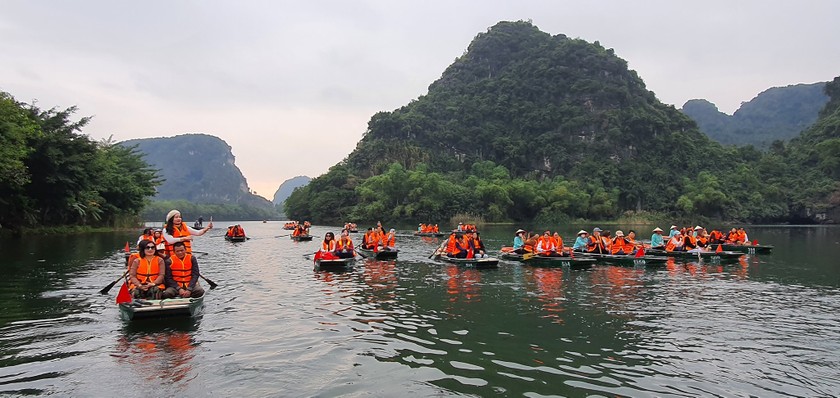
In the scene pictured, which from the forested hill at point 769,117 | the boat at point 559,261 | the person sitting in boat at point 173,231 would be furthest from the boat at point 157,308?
the forested hill at point 769,117

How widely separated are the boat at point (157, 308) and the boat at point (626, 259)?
1672cm

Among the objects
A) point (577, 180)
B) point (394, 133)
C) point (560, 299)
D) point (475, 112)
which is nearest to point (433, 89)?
point (475, 112)

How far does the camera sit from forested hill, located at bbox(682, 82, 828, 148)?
168 meters

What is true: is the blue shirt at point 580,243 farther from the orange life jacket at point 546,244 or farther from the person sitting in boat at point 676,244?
the person sitting in boat at point 676,244

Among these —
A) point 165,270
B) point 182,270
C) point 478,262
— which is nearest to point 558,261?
point 478,262

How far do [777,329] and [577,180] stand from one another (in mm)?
90184

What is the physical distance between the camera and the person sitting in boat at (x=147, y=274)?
10625 millimetres

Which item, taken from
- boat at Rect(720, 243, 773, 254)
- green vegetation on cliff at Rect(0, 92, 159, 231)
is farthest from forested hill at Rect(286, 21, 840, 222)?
boat at Rect(720, 243, 773, 254)

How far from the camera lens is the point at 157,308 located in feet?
32.7

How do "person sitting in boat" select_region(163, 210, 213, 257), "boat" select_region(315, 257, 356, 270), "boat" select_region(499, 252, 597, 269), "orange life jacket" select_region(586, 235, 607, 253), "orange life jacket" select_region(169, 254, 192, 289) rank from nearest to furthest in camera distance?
"orange life jacket" select_region(169, 254, 192, 289) < "person sitting in boat" select_region(163, 210, 213, 257) < "boat" select_region(315, 257, 356, 270) < "boat" select_region(499, 252, 597, 269) < "orange life jacket" select_region(586, 235, 607, 253)

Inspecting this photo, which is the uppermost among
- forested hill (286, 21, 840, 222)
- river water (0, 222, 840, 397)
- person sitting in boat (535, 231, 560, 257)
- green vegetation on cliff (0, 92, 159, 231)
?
forested hill (286, 21, 840, 222)

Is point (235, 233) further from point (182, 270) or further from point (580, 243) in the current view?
point (182, 270)

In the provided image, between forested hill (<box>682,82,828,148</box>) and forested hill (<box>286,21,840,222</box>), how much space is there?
64409 millimetres

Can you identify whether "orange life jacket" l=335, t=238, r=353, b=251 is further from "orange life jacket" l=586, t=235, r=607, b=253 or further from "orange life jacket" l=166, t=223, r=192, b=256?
"orange life jacket" l=586, t=235, r=607, b=253
